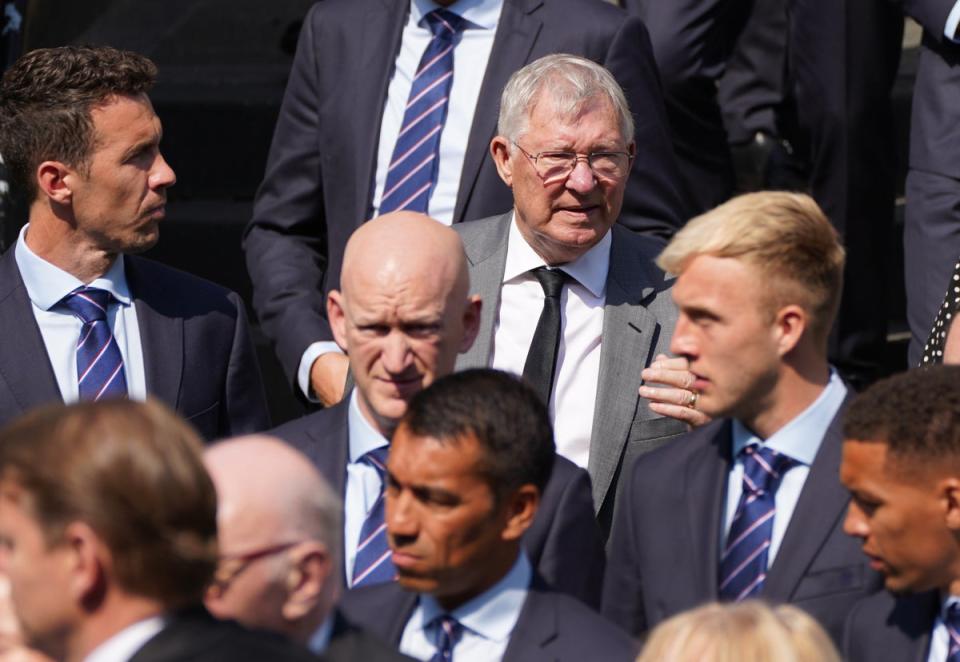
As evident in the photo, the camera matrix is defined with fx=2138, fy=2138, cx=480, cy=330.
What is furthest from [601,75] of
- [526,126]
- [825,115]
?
[825,115]

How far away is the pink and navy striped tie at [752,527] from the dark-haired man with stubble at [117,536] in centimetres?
149

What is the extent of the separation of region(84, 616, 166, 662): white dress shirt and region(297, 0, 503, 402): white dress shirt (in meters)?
2.93

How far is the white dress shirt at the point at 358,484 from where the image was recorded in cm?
474

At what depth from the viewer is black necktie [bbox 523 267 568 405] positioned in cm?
541

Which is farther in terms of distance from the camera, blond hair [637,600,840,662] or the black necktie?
the black necktie

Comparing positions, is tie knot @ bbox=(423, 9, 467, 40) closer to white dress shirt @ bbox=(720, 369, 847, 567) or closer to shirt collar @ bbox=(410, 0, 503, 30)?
shirt collar @ bbox=(410, 0, 503, 30)

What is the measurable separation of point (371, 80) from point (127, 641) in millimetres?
3286

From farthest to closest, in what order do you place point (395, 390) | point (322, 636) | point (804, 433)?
1. point (395, 390)
2. point (804, 433)
3. point (322, 636)

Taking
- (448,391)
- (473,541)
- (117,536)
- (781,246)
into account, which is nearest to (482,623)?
(473,541)

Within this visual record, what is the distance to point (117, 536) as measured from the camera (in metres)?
3.18

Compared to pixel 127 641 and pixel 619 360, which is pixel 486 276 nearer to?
pixel 619 360

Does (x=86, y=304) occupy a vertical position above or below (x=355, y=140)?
below

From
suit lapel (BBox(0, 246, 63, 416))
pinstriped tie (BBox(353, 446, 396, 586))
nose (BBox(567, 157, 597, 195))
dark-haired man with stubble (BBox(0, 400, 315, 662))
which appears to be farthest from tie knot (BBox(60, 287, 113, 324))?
dark-haired man with stubble (BBox(0, 400, 315, 662))

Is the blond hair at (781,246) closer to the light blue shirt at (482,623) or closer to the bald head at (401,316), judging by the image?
the bald head at (401,316)
